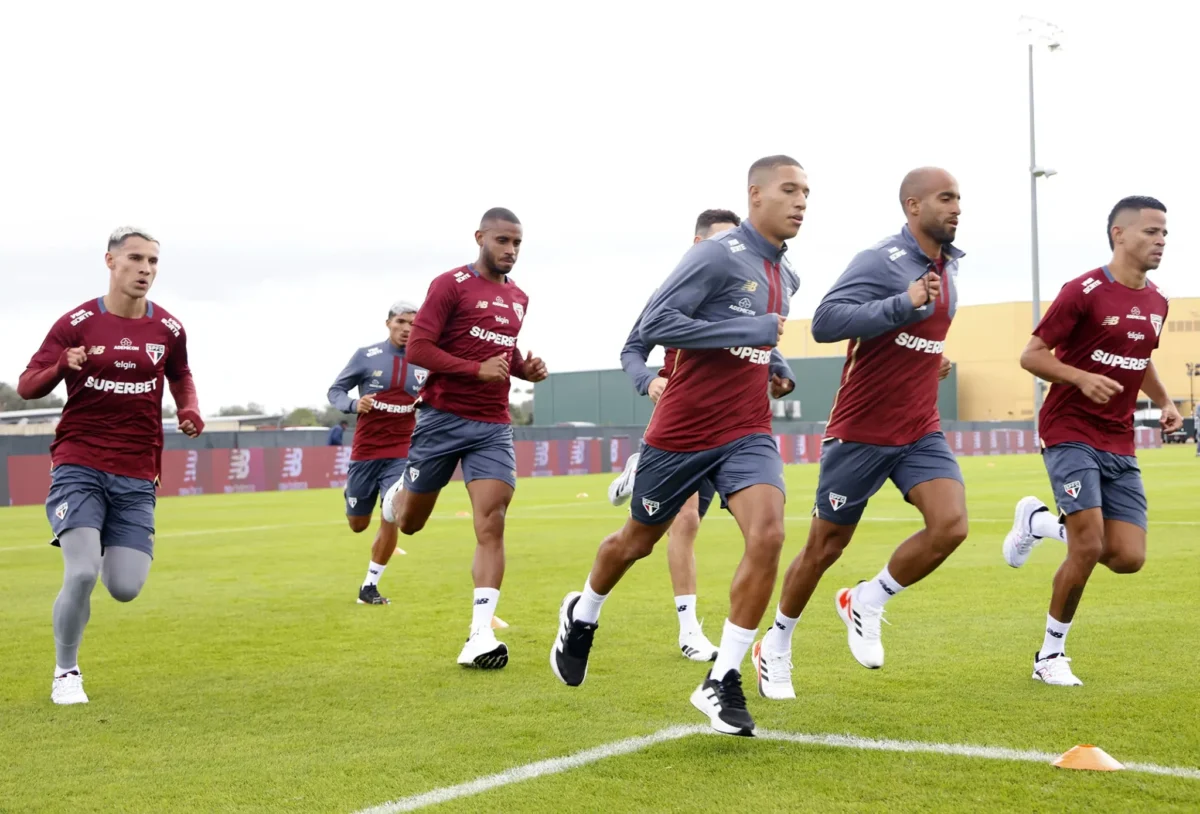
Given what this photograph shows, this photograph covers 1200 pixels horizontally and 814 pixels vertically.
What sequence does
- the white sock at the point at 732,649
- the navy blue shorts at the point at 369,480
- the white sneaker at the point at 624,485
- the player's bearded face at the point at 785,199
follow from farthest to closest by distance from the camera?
the navy blue shorts at the point at 369,480 → the white sneaker at the point at 624,485 → the player's bearded face at the point at 785,199 → the white sock at the point at 732,649

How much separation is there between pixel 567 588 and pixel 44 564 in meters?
6.40

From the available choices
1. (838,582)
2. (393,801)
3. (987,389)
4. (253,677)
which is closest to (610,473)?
(838,582)

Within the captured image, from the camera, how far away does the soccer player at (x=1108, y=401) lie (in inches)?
262

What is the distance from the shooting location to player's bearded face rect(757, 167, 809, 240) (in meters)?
5.81

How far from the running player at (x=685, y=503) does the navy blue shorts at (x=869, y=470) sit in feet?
1.82

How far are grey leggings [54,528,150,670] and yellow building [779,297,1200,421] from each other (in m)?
79.5

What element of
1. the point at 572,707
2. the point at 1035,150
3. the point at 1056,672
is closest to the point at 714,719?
the point at 572,707

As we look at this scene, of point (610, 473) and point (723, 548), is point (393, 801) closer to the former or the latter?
point (723, 548)

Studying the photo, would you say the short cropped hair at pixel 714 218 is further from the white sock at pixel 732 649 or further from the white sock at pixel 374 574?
the white sock at pixel 374 574

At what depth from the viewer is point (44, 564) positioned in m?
14.1

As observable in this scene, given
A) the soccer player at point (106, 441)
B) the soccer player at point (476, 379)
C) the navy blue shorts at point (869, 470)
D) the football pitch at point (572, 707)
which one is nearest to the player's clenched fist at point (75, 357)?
the soccer player at point (106, 441)

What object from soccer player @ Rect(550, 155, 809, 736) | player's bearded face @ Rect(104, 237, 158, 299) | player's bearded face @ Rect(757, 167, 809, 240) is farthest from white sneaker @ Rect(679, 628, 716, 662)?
player's bearded face @ Rect(104, 237, 158, 299)

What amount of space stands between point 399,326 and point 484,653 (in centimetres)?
441

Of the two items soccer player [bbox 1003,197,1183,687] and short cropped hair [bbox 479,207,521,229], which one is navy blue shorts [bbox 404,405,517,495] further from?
soccer player [bbox 1003,197,1183,687]
